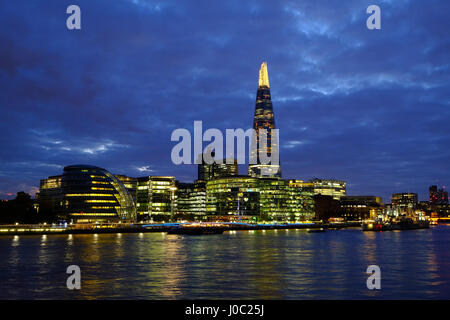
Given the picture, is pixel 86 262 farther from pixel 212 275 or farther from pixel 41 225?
pixel 41 225

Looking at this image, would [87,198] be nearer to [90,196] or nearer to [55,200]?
[90,196]

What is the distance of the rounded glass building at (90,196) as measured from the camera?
18450 centimetres

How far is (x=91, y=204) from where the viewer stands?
609 feet

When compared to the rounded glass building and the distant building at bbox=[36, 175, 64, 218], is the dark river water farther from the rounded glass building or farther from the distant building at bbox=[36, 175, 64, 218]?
the distant building at bbox=[36, 175, 64, 218]

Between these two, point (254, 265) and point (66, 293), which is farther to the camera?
point (254, 265)

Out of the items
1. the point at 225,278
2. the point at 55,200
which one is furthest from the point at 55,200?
the point at 225,278

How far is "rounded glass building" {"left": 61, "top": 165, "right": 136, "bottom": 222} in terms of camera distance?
184500 millimetres

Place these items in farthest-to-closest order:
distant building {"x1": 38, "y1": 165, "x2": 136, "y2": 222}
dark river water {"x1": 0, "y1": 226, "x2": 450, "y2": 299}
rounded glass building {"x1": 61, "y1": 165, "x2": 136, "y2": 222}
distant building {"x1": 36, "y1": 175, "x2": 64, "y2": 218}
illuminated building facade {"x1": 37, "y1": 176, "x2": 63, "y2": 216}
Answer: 1. illuminated building facade {"x1": 37, "y1": 176, "x2": 63, "y2": 216}
2. distant building {"x1": 36, "y1": 175, "x2": 64, "y2": 218}
3. distant building {"x1": 38, "y1": 165, "x2": 136, "y2": 222}
4. rounded glass building {"x1": 61, "y1": 165, "x2": 136, "y2": 222}
5. dark river water {"x1": 0, "y1": 226, "x2": 450, "y2": 299}

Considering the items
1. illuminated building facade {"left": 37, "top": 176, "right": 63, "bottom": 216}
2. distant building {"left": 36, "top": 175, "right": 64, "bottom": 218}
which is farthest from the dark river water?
illuminated building facade {"left": 37, "top": 176, "right": 63, "bottom": 216}

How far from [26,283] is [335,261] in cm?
3723

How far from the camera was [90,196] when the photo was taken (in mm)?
185875

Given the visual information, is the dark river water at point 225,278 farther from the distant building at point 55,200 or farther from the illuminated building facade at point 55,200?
the illuminated building facade at point 55,200
